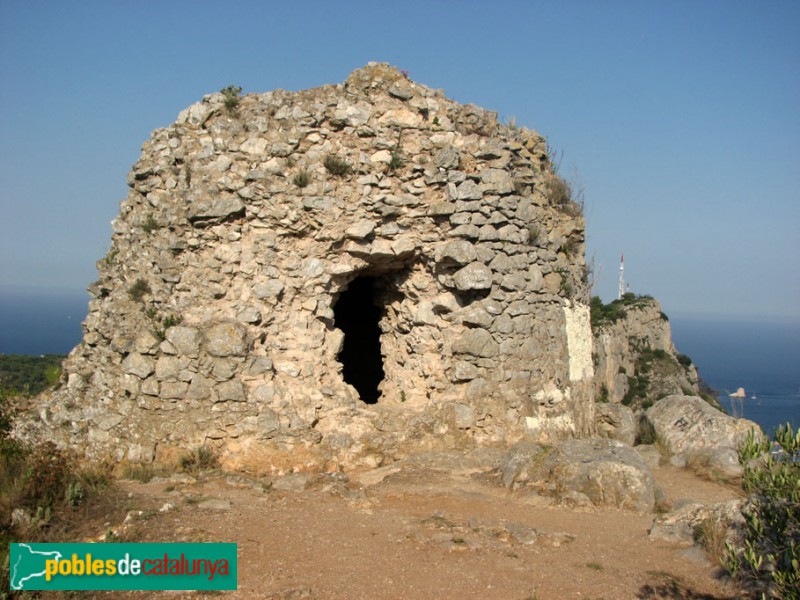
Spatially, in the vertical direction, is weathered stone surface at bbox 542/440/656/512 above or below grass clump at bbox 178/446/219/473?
below

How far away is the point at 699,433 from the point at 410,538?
21.6 ft

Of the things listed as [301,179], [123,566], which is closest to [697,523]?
[123,566]

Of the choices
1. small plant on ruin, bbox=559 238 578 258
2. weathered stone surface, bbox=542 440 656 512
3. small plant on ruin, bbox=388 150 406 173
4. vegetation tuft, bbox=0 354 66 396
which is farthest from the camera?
vegetation tuft, bbox=0 354 66 396

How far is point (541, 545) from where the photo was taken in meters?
6.12

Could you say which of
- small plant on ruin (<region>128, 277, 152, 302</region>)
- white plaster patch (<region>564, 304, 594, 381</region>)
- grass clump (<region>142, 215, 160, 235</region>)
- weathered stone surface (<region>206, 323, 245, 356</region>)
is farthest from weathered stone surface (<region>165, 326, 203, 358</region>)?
white plaster patch (<region>564, 304, 594, 381</region>)

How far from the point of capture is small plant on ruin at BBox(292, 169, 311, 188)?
356 inches

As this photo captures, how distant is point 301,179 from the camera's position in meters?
9.04

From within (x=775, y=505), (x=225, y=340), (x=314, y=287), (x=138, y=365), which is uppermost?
(x=314, y=287)

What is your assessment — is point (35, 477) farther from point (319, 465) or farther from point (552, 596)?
point (552, 596)

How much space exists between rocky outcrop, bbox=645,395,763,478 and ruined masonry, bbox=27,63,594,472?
1891 mm

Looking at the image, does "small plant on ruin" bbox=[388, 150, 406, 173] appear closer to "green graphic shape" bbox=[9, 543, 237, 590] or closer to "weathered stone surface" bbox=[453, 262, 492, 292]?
"weathered stone surface" bbox=[453, 262, 492, 292]

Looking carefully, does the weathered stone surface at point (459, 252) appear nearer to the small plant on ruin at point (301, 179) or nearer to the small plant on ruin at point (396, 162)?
the small plant on ruin at point (396, 162)

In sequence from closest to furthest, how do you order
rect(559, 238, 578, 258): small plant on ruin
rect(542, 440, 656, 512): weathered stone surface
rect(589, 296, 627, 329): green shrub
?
rect(542, 440, 656, 512): weathered stone surface < rect(559, 238, 578, 258): small plant on ruin < rect(589, 296, 627, 329): green shrub

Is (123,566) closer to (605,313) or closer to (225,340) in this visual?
(225,340)
